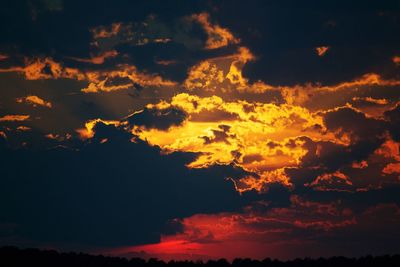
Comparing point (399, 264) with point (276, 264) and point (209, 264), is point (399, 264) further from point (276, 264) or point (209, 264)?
point (209, 264)

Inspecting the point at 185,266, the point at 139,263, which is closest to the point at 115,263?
A: the point at 139,263

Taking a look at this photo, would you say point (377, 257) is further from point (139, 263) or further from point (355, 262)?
point (139, 263)

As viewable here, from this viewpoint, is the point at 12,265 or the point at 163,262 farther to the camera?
the point at 163,262

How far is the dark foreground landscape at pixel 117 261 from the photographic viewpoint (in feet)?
182

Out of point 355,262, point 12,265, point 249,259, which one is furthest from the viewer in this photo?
point 249,259

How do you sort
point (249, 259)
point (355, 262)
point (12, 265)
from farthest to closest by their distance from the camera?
point (249, 259), point (355, 262), point (12, 265)

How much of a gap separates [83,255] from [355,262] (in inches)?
1022

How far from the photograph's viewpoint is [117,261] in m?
59.0

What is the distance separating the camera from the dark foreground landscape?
55469mm

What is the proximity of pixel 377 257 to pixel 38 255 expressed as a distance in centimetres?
3177

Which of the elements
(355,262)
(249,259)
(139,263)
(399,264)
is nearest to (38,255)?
(139,263)

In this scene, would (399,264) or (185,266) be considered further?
(185,266)

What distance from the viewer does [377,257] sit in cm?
Result: 5756

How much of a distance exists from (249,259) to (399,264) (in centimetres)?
1428
